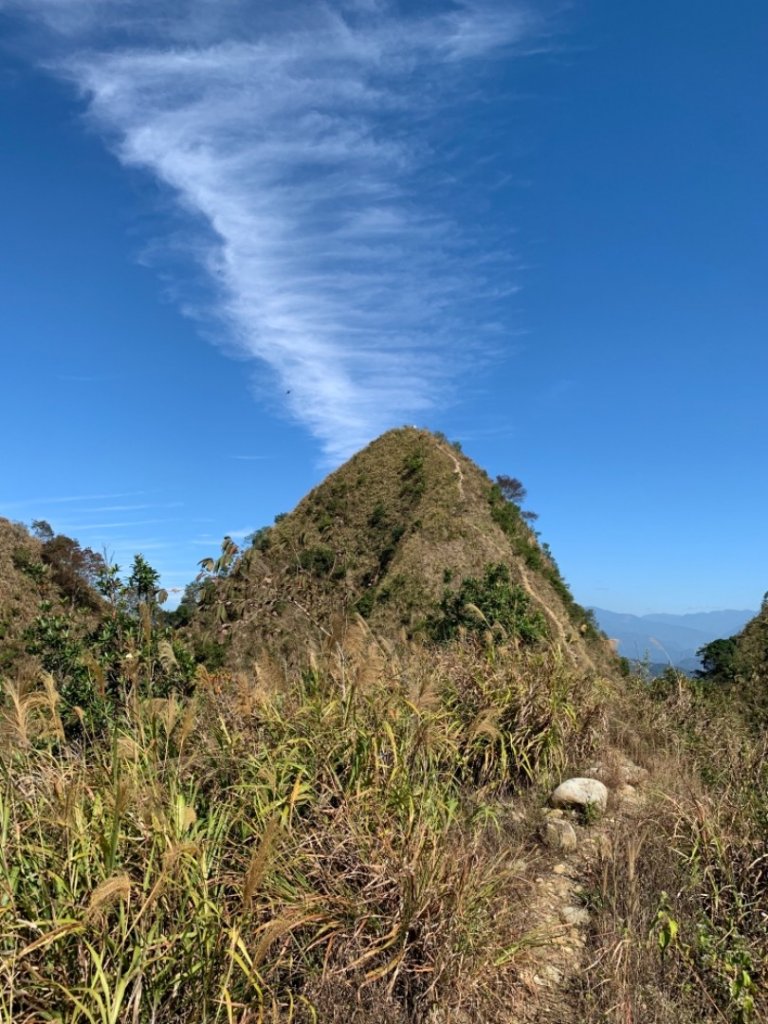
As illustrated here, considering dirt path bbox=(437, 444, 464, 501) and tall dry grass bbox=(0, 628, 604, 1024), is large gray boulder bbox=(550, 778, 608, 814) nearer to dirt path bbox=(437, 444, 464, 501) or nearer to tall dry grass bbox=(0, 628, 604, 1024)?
tall dry grass bbox=(0, 628, 604, 1024)

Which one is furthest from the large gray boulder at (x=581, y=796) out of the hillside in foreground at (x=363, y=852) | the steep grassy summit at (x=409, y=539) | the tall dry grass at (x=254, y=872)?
the steep grassy summit at (x=409, y=539)

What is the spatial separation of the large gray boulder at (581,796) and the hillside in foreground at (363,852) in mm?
22

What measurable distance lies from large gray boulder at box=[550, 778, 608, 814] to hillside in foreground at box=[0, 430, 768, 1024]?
0.07 ft

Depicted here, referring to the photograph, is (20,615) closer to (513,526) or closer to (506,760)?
(513,526)

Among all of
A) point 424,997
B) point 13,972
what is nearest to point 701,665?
point 424,997

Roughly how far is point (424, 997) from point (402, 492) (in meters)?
36.6

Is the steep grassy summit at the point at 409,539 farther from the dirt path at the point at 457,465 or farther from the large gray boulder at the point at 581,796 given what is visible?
the large gray boulder at the point at 581,796

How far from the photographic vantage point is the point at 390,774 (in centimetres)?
485

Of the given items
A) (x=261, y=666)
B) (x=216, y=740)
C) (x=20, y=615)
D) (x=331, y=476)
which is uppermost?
(x=331, y=476)

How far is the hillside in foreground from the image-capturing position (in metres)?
3.19

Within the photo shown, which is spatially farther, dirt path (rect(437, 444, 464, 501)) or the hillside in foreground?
dirt path (rect(437, 444, 464, 501))

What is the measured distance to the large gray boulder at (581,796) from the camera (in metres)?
6.23

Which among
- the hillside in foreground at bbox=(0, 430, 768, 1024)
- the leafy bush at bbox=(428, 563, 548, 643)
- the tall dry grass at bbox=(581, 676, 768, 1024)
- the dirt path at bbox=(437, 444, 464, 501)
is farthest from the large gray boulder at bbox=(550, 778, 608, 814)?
the dirt path at bbox=(437, 444, 464, 501)

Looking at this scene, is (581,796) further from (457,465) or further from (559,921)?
(457,465)
